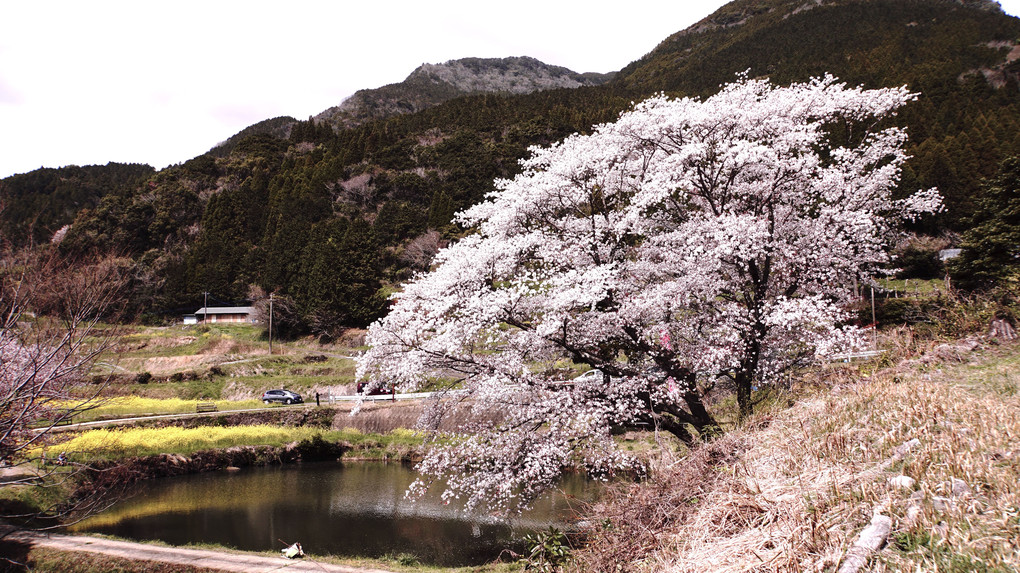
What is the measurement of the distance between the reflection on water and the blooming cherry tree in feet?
9.30

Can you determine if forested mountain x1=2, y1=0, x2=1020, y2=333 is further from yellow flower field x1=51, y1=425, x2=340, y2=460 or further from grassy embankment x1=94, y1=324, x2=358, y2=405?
yellow flower field x1=51, y1=425, x2=340, y2=460

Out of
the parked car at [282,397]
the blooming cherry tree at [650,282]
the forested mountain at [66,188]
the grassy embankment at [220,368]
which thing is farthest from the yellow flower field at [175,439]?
the forested mountain at [66,188]

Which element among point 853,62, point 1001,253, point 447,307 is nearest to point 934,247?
point 1001,253

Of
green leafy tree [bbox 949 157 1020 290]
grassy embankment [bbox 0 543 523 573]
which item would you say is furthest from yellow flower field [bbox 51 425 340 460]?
green leafy tree [bbox 949 157 1020 290]

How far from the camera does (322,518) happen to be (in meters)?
14.7

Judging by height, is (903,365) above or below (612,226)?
below

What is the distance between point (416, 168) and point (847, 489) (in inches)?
2805

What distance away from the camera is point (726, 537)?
12.8ft

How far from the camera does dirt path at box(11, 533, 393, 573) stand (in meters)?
9.23

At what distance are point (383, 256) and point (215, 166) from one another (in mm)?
50389

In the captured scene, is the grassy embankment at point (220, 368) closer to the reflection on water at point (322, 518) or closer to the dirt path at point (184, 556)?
the reflection on water at point (322, 518)

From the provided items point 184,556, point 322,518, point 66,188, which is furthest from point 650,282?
point 66,188

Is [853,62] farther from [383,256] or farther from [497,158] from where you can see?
[383,256]

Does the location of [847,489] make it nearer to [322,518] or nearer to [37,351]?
[37,351]
